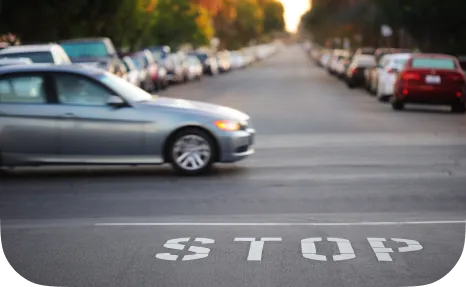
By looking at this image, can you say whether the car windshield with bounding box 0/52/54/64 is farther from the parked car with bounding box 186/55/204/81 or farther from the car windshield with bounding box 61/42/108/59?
the parked car with bounding box 186/55/204/81

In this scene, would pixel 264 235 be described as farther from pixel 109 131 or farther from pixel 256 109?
pixel 256 109

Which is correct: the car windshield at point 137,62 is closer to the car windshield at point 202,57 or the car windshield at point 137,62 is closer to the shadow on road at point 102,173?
the shadow on road at point 102,173

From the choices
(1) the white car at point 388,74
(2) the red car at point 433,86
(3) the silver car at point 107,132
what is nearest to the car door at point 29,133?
(3) the silver car at point 107,132

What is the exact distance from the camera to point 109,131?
14.7 m

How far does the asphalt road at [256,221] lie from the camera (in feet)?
27.3

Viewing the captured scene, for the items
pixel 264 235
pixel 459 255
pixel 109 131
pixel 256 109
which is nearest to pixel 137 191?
pixel 109 131

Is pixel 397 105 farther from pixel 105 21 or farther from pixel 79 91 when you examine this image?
pixel 105 21

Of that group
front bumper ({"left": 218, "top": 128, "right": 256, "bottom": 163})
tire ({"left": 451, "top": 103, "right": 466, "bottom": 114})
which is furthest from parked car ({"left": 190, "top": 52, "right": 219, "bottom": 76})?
front bumper ({"left": 218, "top": 128, "right": 256, "bottom": 163})

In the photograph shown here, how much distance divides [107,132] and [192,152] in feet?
3.73

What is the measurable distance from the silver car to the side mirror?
1 centimetres

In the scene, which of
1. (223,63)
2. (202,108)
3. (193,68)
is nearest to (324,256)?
(202,108)

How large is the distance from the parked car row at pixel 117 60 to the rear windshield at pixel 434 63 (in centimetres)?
853

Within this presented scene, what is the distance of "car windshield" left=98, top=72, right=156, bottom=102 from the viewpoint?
49.2 feet

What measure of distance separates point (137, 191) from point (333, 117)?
14399mm
